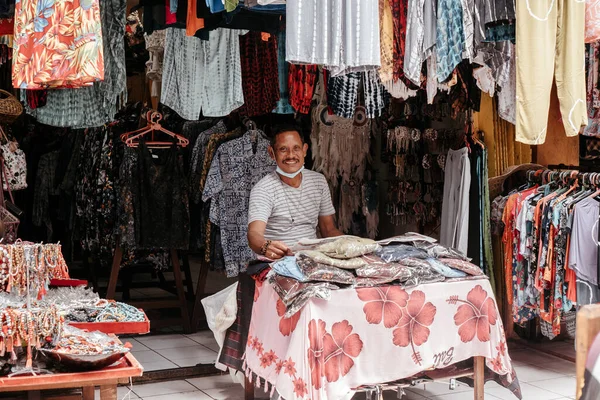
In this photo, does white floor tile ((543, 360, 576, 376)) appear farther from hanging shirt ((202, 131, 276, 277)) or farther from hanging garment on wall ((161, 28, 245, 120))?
hanging garment on wall ((161, 28, 245, 120))

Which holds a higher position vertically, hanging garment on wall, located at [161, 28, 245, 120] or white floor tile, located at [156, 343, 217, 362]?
hanging garment on wall, located at [161, 28, 245, 120]

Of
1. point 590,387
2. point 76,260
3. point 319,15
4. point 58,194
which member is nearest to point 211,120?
point 58,194

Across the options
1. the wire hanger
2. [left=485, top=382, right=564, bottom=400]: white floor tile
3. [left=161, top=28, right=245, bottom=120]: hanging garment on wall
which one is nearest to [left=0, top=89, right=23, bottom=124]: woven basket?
the wire hanger

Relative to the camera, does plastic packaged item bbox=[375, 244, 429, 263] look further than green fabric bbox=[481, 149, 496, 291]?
No

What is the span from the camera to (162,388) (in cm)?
493

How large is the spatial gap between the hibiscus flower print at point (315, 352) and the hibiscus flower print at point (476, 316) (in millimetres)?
834

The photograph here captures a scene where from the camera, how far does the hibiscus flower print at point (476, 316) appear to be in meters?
4.02

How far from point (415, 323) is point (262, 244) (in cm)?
100

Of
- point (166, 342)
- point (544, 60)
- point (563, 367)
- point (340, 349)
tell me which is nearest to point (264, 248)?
point (340, 349)

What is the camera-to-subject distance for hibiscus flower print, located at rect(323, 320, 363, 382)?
363 cm

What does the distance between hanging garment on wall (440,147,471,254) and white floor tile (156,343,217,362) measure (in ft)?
6.75

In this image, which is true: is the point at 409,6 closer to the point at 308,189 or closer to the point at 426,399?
the point at 308,189

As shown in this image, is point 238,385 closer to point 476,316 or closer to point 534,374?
point 476,316

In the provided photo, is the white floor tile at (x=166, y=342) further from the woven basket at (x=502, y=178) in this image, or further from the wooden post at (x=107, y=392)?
the wooden post at (x=107, y=392)
